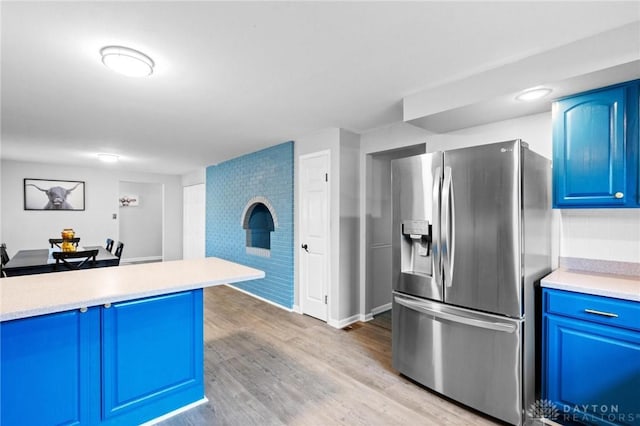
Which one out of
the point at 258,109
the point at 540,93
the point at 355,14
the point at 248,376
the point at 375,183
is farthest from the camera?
the point at 375,183

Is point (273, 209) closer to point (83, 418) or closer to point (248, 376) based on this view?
point (248, 376)

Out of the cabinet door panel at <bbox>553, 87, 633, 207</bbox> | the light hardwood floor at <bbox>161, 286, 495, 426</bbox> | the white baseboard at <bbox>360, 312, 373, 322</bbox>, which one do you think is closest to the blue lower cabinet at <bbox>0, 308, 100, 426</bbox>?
the light hardwood floor at <bbox>161, 286, 495, 426</bbox>

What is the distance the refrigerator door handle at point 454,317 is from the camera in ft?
6.15

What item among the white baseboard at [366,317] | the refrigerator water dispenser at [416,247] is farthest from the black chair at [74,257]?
the refrigerator water dispenser at [416,247]

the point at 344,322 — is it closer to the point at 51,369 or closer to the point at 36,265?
the point at 51,369

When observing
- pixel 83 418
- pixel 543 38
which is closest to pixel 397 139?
pixel 543 38

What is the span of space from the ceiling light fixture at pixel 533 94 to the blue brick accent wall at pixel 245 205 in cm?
283

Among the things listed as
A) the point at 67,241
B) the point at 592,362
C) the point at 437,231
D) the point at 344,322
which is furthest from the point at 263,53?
the point at 67,241

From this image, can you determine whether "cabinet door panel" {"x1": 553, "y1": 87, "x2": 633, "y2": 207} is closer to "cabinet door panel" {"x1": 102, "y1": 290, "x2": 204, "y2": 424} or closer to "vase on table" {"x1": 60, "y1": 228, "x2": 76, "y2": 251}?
"cabinet door panel" {"x1": 102, "y1": 290, "x2": 204, "y2": 424}

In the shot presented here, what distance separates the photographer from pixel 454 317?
6.79 ft

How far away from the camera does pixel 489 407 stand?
1.92 m

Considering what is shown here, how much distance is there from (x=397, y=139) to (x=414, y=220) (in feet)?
4.82

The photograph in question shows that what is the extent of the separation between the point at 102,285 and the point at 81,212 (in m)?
6.33

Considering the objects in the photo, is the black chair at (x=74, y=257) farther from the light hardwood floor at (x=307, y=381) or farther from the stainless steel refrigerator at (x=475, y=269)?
the stainless steel refrigerator at (x=475, y=269)
